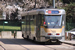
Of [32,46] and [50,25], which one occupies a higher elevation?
[50,25]

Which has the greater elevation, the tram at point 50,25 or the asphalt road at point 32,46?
the tram at point 50,25

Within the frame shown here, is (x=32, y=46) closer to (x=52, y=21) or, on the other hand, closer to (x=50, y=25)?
(x=50, y=25)

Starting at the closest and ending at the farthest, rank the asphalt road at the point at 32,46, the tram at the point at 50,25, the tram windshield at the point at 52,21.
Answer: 1. the asphalt road at the point at 32,46
2. the tram at the point at 50,25
3. the tram windshield at the point at 52,21

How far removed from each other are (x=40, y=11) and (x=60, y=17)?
174cm

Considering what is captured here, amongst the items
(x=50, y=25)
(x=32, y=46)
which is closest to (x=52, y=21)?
(x=50, y=25)

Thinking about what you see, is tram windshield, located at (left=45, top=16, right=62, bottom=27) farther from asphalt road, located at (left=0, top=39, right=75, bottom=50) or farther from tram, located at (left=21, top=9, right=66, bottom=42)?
asphalt road, located at (left=0, top=39, right=75, bottom=50)

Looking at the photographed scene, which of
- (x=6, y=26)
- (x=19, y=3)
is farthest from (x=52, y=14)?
(x=19, y=3)

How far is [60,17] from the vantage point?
1994 centimetres

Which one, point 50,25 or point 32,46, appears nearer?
point 32,46

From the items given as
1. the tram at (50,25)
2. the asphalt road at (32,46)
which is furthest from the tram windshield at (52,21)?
the asphalt road at (32,46)

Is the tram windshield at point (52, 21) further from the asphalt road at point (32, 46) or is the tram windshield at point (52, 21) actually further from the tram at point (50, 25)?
the asphalt road at point (32, 46)

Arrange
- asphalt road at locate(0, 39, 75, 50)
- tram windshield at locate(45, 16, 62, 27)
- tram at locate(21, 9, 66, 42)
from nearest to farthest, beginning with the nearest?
asphalt road at locate(0, 39, 75, 50) < tram at locate(21, 9, 66, 42) < tram windshield at locate(45, 16, 62, 27)

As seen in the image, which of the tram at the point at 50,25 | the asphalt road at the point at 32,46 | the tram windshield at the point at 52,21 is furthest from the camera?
the tram windshield at the point at 52,21

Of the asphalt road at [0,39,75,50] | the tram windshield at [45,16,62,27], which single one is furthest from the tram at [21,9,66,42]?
the asphalt road at [0,39,75,50]
